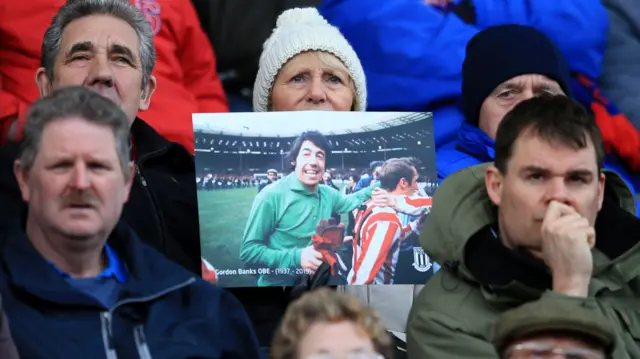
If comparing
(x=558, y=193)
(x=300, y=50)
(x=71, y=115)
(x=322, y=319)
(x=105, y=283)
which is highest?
(x=300, y=50)

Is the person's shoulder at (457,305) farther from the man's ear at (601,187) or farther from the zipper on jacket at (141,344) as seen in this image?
the zipper on jacket at (141,344)

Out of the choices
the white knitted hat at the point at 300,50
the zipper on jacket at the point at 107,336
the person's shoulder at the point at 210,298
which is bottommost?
the zipper on jacket at the point at 107,336

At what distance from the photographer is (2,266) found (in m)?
3.08

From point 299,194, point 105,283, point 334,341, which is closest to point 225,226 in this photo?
point 299,194

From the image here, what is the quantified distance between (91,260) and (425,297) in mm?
896

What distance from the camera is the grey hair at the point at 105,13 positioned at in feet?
13.2

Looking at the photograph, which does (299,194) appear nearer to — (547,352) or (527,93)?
(527,93)

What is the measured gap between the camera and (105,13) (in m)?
4.06

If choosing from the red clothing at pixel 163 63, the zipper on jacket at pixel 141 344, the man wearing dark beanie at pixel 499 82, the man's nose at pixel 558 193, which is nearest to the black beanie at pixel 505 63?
the man wearing dark beanie at pixel 499 82

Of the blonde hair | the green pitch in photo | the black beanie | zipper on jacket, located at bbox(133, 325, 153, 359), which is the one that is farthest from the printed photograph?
the blonde hair

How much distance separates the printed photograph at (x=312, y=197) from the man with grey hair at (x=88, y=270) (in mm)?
482

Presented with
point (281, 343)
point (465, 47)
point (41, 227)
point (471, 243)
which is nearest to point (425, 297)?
point (471, 243)

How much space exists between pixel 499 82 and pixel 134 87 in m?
1.27

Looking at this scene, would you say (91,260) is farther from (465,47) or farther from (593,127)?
(465,47)
